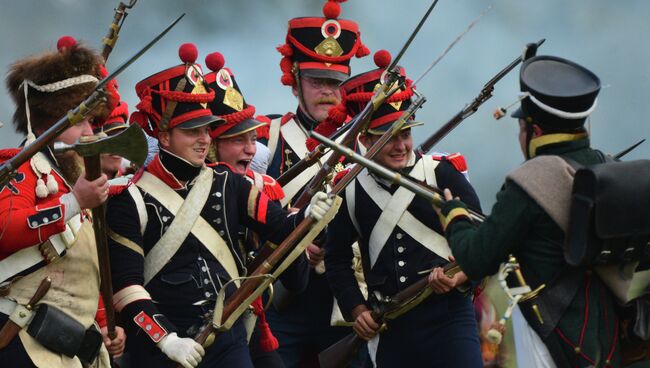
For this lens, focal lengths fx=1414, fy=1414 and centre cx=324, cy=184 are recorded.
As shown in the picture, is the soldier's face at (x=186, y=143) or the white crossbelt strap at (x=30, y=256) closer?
the white crossbelt strap at (x=30, y=256)

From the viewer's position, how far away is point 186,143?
7.24 m

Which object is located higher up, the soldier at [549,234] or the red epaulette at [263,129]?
the soldier at [549,234]

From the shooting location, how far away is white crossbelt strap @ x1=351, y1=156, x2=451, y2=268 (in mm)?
7477

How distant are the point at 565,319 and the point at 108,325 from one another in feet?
7.57

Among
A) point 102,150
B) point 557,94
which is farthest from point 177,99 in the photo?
point 557,94

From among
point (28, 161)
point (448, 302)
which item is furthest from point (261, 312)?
point (28, 161)

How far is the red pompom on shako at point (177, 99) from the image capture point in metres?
7.26

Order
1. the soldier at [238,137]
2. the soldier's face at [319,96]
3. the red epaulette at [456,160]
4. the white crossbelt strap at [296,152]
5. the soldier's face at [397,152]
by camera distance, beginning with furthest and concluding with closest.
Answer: the soldier's face at [319,96]
the white crossbelt strap at [296,152]
the soldier at [238,137]
the red epaulette at [456,160]
the soldier's face at [397,152]

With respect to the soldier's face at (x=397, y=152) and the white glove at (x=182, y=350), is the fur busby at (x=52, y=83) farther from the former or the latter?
the soldier's face at (x=397, y=152)

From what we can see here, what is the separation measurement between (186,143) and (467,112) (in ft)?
6.20

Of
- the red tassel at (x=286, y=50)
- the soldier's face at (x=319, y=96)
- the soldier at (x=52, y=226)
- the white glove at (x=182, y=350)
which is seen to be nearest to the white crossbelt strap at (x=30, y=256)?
the soldier at (x=52, y=226)

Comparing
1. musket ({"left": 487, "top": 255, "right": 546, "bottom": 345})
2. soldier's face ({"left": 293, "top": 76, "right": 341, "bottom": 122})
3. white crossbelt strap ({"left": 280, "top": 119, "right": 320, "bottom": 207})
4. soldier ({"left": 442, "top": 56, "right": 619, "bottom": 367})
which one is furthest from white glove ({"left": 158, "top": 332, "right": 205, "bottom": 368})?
soldier's face ({"left": 293, "top": 76, "right": 341, "bottom": 122})

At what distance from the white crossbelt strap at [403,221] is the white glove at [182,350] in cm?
132

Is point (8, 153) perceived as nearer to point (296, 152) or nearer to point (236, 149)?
point (236, 149)
